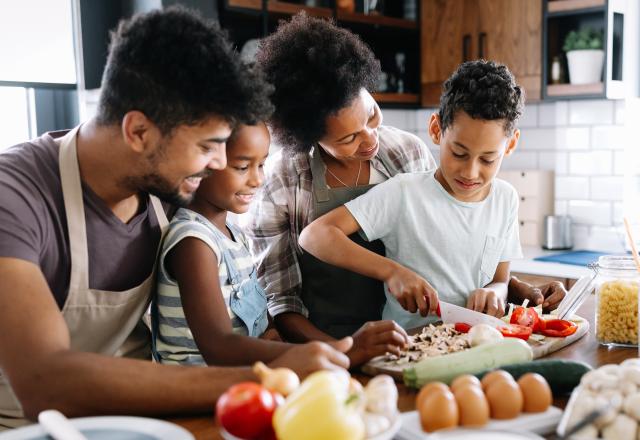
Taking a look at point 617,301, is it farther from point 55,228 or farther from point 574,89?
point 574,89

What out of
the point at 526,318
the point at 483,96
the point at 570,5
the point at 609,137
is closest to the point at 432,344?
the point at 526,318

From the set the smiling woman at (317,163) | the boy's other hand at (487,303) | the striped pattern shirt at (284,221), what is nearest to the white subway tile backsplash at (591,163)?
the smiling woman at (317,163)

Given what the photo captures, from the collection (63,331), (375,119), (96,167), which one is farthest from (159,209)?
(375,119)

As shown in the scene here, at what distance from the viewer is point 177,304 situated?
4.81 ft

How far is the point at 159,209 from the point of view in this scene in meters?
1.55

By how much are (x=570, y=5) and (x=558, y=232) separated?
3.62 ft

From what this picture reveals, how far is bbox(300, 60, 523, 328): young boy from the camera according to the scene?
5.64ft

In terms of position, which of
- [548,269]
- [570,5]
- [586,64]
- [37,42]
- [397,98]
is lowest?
[548,269]

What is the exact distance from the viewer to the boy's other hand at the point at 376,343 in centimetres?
133

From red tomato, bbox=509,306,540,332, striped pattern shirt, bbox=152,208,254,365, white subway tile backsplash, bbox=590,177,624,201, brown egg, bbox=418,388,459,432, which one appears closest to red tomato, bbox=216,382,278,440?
brown egg, bbox=418,388,459,432

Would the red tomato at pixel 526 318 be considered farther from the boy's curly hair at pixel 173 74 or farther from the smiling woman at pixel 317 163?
the boy's curly hair at pixel 173 74

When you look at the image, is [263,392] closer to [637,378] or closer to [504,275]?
[637,378]

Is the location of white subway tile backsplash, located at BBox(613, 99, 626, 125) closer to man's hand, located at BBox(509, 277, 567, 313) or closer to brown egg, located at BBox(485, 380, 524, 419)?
man's hand, located at BBox(509, 277, 567, 313)

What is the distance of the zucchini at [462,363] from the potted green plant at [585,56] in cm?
246
